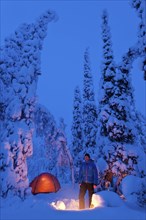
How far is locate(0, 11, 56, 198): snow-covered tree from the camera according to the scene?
15.3 metres

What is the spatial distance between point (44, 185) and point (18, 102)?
6871 millimetres

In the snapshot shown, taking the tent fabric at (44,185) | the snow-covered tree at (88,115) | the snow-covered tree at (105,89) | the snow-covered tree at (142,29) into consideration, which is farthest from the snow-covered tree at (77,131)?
the snow-covered tree at (142,29)

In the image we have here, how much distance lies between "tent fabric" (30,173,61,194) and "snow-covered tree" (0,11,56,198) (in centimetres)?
453

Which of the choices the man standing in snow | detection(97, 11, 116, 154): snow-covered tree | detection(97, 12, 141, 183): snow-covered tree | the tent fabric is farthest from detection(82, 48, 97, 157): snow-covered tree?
the man standing in snow

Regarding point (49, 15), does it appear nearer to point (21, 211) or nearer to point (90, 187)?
point (90, 187)

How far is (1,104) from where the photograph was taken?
16.1 meters

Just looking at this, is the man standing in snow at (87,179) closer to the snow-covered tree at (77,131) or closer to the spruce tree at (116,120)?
the spruce tree at (116,120)

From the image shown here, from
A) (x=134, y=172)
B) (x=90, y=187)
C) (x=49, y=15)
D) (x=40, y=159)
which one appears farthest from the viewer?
(x=40, y=159)

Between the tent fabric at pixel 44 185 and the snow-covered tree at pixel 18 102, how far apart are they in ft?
14.9

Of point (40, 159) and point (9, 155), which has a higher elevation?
point (40, 159)

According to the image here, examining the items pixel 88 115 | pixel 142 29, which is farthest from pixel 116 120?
pixel 88 115

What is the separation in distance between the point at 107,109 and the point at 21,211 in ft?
33.1

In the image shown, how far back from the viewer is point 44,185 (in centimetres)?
2027

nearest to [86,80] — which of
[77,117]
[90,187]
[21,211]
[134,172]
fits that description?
[77,117]
